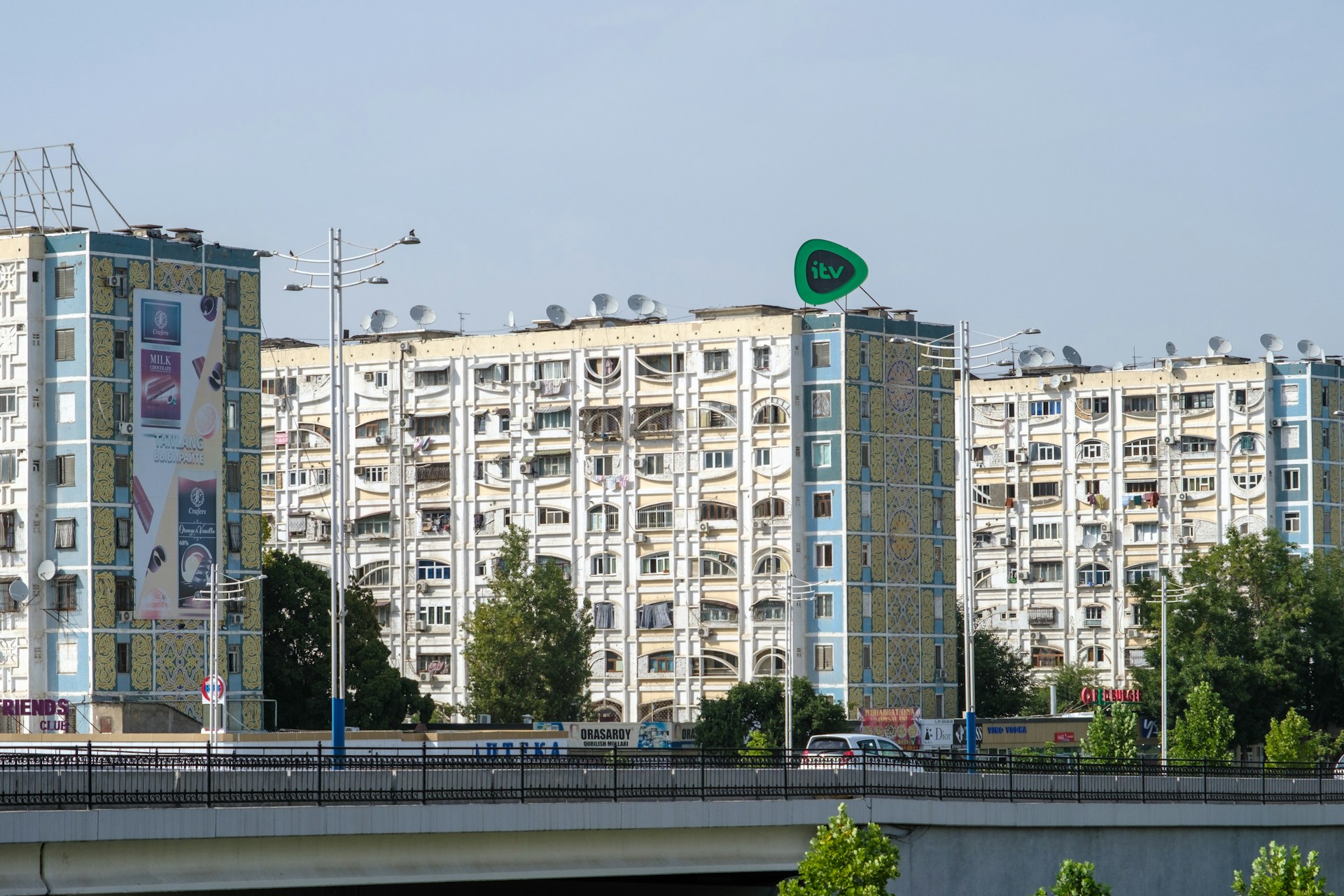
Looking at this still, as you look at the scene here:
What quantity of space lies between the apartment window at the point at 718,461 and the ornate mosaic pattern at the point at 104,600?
35590 millimetres

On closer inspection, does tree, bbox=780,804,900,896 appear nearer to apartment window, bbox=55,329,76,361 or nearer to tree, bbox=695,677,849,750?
apartment window, bbox=55,329,76,361

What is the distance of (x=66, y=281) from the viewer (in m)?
82.2

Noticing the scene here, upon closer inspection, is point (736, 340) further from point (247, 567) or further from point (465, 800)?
point (465, 800)

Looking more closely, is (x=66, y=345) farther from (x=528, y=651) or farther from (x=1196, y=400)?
(x=1196, y=400)

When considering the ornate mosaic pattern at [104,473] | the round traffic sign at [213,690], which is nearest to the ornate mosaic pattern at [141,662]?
the round traffic sign at [213,690]

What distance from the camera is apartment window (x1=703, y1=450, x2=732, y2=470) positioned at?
108375mm

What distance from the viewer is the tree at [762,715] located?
95.8 meters

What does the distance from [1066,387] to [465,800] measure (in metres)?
99.8

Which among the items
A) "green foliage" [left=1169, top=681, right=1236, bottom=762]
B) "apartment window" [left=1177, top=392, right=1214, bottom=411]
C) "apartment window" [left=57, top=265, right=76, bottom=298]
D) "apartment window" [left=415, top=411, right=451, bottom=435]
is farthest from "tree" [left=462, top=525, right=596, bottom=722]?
"apartment window" [left=1177, top=392, right=1214, bottom=411]

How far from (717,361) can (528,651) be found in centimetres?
1908

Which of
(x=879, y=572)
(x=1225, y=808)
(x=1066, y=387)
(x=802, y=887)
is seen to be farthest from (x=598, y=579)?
(x=802, y=887)

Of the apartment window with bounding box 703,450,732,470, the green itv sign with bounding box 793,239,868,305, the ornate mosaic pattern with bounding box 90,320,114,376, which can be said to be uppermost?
the green itv sign with bounding box 793,239,868,305

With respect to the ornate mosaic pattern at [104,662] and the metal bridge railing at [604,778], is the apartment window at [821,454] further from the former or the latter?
the metal bridge railing at [604,778]

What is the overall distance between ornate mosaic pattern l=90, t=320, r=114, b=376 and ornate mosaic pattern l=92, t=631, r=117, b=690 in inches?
393
